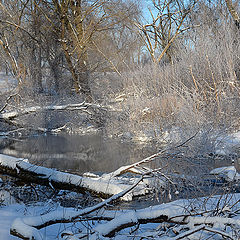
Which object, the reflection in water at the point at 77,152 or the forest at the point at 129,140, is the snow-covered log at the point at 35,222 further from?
the reflection in water at the point at 77,152

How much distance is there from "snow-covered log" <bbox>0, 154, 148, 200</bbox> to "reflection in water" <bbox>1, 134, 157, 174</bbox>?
2.28 m

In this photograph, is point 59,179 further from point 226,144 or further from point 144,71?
point 144,71

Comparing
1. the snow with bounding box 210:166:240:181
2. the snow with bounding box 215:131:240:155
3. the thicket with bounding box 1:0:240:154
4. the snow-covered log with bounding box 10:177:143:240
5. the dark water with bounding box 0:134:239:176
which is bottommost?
the snow with bounding box 210:166:240:181

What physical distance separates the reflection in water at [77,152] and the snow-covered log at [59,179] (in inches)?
89.8

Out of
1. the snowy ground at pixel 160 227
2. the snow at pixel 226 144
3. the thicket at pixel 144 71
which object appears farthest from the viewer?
the thicket at pixel 144 71

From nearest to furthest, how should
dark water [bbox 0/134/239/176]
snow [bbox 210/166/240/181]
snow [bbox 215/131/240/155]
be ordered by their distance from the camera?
snow [bbox 210/166/240/181]
dark water [bbox 0/134/239/176]
snow [bbox 215/131/240/155]

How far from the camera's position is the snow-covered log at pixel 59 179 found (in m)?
3.48

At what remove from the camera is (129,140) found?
31.4 feet

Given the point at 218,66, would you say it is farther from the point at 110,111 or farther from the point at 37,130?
the point at 37,130

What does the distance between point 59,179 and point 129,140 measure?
6056 mm

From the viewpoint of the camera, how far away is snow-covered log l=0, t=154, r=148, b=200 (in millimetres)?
3477

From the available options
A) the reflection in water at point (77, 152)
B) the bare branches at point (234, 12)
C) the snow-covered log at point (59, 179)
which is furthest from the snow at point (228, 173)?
the bare branches at point (234, 12)

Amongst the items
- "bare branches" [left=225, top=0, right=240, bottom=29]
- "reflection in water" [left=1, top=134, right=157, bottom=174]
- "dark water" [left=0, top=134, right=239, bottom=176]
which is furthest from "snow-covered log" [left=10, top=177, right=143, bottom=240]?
"bare branches" [left=225, top=0, right=240, bottom=29]

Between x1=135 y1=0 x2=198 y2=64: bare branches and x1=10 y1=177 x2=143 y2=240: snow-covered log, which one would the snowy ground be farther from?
x1=135 y1=0 x2=198 y2=64: bare branches
